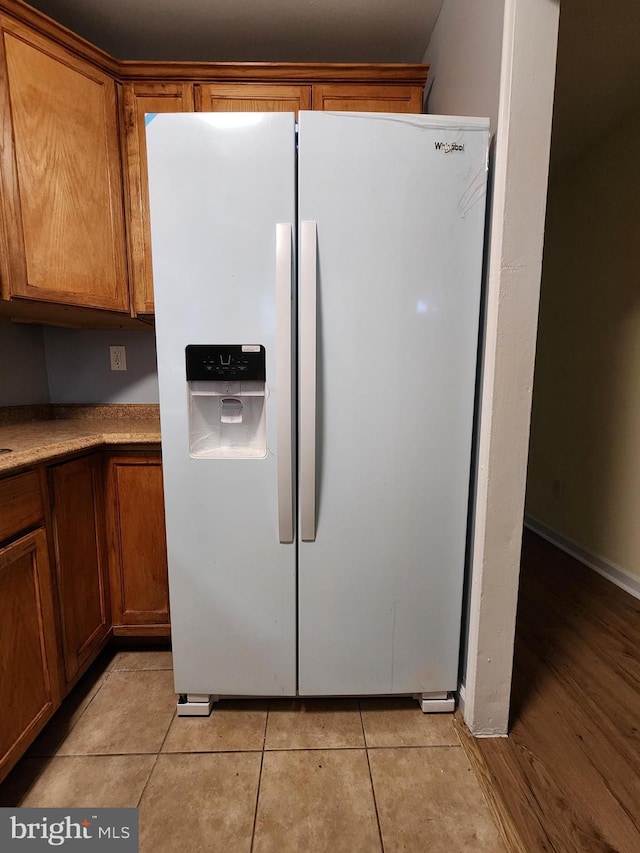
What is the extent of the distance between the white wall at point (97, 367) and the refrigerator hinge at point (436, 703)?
1799mm

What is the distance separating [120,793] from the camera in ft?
3.49

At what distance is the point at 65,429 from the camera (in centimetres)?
162

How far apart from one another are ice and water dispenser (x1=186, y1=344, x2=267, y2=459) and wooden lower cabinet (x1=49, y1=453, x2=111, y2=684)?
497 mm

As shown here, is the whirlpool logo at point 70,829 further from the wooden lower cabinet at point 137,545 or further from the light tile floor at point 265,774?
the wooden lower cabinet at point 137,545

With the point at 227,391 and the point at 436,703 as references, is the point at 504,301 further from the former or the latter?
the point at 436,703

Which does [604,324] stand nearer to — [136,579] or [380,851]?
[380,851]

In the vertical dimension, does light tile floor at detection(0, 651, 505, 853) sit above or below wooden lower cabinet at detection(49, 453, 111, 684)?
below

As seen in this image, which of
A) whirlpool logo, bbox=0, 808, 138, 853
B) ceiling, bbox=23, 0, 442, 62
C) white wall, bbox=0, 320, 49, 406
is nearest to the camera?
whirlpool logo, bbox=0, 808, 138, 853

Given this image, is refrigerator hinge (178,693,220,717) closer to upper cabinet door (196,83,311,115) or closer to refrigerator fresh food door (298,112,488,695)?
refrigerator fresh food door (298,112,488,695)

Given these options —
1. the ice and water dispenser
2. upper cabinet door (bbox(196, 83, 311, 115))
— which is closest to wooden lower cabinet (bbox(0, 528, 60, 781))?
the ice and water dispenser

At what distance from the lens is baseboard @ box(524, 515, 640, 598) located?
2102mm

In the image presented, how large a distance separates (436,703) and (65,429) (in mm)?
1835

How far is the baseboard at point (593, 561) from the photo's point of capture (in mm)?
2102

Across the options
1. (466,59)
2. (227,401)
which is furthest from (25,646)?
(466,59)
